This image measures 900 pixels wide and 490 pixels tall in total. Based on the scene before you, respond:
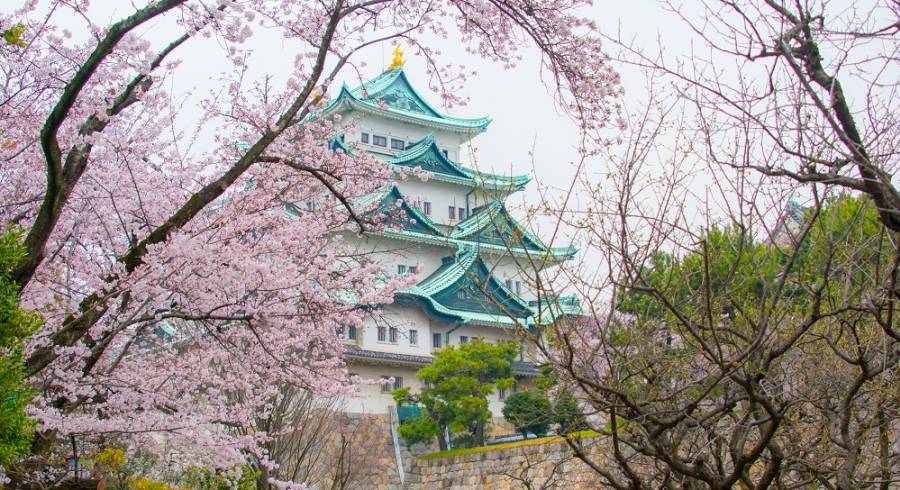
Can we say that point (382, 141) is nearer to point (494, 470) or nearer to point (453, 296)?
point (453, 296)

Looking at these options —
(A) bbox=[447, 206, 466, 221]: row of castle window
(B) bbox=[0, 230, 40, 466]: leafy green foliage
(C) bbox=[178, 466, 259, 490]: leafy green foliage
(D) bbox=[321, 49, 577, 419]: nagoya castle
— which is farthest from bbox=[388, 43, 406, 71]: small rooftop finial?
(B) bbox=[0, 230, 40, 466]: leafy green foliage

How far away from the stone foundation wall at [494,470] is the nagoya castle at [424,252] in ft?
8.63

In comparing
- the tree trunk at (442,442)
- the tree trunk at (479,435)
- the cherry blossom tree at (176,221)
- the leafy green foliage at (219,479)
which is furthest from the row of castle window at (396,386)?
the cherry blossom tree at (176,221)

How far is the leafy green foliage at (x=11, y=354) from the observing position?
14.7ft

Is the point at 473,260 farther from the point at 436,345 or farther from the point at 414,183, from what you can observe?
the point at 414,183

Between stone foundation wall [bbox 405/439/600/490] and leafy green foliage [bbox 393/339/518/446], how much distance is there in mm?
963

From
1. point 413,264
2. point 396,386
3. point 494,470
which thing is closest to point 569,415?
point 494,470

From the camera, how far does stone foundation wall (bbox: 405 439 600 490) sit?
19.6 m

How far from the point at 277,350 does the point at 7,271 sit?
3.80m

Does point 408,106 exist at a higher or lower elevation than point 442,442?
higher

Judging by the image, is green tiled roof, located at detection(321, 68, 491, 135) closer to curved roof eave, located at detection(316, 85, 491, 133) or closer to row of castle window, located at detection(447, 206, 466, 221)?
curved roof eave, located at detection(316, 85, 491, 133)

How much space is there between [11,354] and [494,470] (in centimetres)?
1788

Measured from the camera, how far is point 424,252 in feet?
102

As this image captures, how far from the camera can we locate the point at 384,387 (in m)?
26.9
